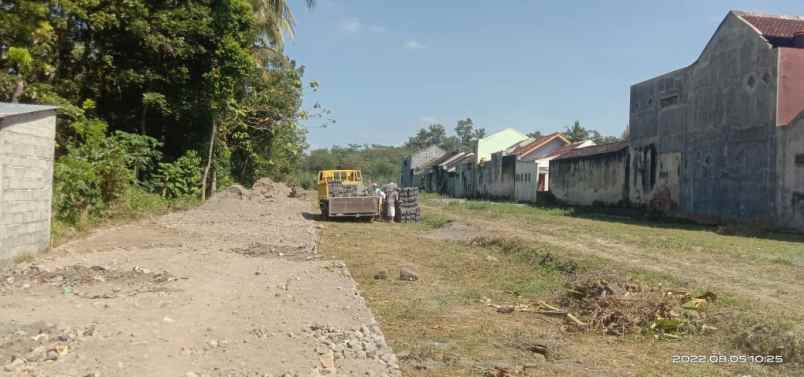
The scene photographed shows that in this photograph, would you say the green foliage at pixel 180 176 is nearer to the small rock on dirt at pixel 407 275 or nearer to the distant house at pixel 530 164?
the small rock on dirt at pixel 407 275

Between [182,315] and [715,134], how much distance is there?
22.4 meters

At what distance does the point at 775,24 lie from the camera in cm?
2347

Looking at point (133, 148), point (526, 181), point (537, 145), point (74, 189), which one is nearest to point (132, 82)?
point (133, 148)

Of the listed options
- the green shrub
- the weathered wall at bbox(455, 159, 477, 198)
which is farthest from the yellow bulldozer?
the weathered wall at bbox(455, 159, 477, 198)

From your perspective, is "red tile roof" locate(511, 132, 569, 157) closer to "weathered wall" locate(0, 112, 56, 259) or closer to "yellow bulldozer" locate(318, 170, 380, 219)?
"yellow bulldozer" locate(318, 170, 380, 219)

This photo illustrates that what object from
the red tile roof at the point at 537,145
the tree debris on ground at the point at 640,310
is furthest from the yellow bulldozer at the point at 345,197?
the red tile roof at the point at 537,145

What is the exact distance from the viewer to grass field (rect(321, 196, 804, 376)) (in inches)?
238

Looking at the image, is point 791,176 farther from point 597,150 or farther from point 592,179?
point 597,150

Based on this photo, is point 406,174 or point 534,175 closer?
point 534,175

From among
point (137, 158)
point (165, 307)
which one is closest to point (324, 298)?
point (165, 307)

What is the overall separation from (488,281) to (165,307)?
5.52 metres

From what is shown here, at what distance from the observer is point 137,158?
61.1ft

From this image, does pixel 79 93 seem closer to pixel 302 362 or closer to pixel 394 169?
pixel 302 362

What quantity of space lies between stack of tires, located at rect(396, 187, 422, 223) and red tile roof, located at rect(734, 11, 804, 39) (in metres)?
13.3
